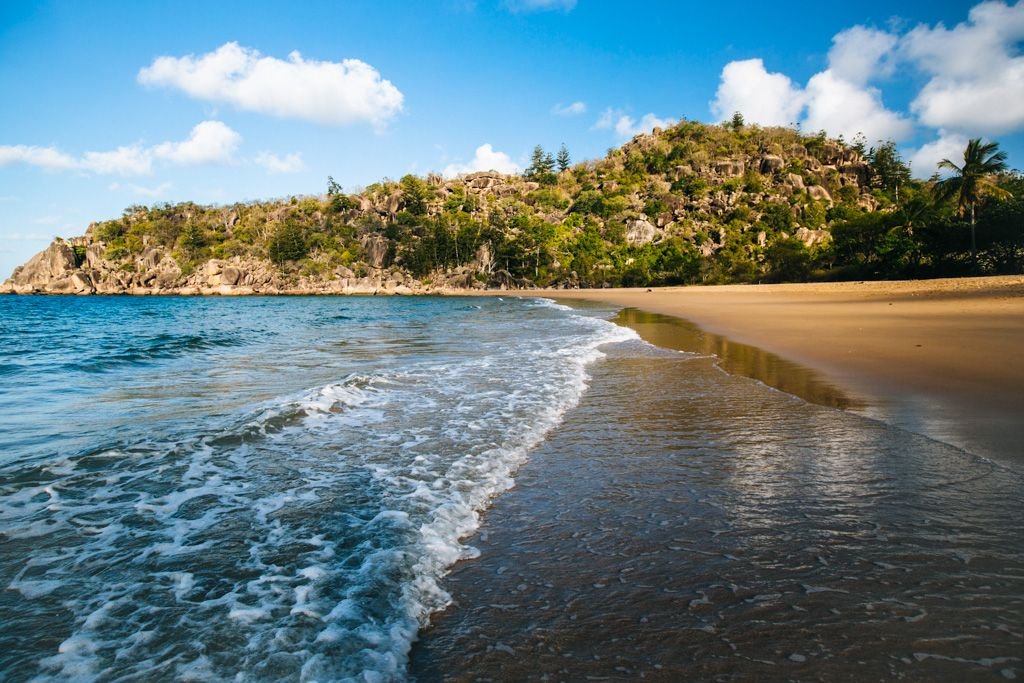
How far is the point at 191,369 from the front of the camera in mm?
12562

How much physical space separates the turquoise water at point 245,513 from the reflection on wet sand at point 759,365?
3.30 meters

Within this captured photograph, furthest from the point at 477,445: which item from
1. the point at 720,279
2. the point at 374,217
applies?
the point at 374,217

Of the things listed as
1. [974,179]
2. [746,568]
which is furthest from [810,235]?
[746,568]

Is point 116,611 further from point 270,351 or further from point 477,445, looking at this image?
point 270,351

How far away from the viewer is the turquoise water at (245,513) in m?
2.68

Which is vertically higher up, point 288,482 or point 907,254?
point 907,254

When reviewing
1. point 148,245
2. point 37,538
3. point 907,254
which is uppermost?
point 148,245

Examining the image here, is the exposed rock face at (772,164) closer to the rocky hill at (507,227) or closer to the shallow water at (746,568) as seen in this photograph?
the rocky hill at (507,227)

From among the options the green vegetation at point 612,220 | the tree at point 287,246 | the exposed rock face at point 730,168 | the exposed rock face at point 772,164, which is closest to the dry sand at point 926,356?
the green vegetation at point 612,220

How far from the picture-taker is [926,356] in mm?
10242

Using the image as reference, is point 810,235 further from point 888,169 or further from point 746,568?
point 746,568

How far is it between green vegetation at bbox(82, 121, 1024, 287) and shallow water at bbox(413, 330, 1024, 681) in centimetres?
5140

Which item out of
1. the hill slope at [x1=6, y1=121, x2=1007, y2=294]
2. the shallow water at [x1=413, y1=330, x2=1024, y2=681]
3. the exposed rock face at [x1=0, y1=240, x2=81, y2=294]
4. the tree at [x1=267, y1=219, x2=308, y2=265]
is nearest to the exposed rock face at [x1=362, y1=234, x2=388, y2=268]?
the hill slope at [x1=6, y1=121, x2=1007, y2=294]

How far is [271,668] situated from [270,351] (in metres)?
14.8
